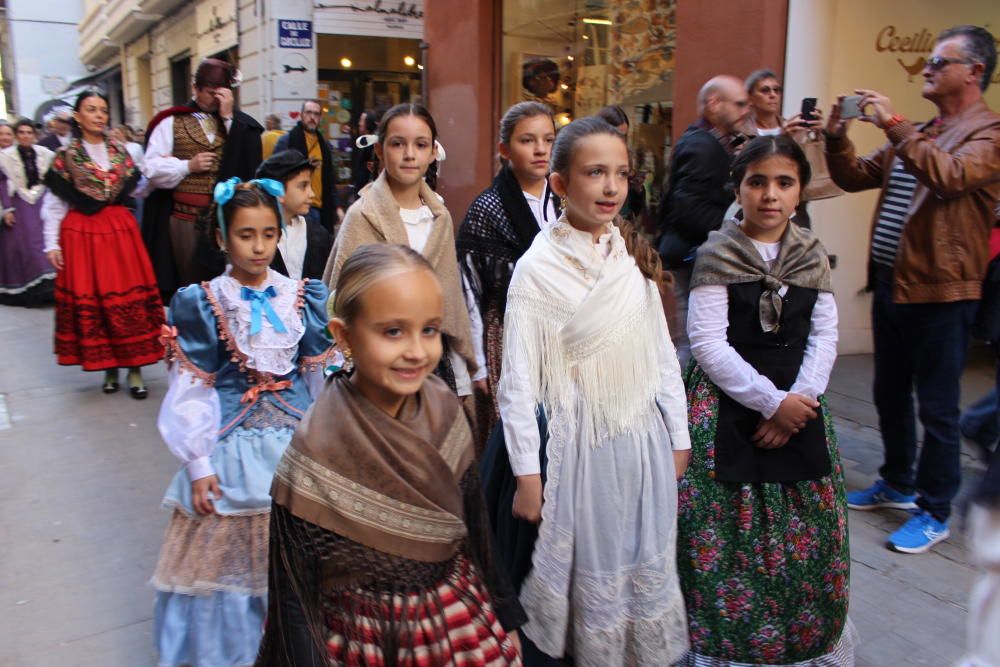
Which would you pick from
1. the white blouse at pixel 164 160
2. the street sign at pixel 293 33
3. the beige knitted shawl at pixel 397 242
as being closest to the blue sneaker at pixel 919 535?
the beige knitted shawl at pixel 397 242

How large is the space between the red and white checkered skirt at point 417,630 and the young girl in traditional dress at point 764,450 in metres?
1.02

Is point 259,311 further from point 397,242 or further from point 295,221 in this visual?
point 295,221

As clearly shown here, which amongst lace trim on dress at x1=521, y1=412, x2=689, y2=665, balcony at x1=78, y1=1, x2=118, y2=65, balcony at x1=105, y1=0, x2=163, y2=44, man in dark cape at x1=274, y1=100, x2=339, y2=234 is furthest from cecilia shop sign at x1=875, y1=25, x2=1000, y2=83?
balcony at x1=78, y1=1, x2=118, y2=65

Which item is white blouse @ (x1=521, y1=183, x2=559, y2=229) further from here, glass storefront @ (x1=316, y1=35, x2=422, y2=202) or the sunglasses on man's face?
glass storefront @ (x1=316, y1=35, x2=422, y2=202)

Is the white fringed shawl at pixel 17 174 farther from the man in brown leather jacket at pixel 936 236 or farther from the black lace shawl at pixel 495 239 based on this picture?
the man in brown leather jacket at pixel 936 236

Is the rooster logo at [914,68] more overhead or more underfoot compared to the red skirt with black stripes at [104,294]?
more overhead

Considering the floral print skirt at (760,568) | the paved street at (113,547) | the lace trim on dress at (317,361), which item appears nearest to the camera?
the floral print skirt at (760,568)

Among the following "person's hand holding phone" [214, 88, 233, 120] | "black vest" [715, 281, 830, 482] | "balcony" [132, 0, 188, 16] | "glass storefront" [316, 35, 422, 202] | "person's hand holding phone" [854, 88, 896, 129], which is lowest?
"black vest" [715, 281, 830, 482]

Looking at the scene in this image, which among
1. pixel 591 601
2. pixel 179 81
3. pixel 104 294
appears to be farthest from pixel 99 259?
pixel 179 81

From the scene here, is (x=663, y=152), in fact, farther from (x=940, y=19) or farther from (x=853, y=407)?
(x=853, y=407)

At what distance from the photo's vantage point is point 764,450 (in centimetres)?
262

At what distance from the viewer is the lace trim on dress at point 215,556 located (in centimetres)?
262

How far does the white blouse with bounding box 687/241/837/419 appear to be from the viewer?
2596 millimetres

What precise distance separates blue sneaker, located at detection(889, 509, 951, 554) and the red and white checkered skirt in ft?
8.15
